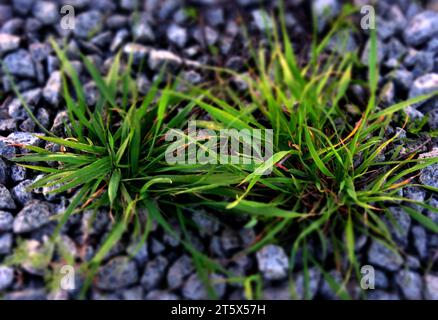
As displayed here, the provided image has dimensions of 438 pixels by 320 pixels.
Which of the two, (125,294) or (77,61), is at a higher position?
(77,61)

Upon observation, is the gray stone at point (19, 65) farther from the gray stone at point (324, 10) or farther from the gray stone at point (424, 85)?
the gray stone at point (424, 85)

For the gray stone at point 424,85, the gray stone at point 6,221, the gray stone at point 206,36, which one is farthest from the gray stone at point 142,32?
the gray stone at point 424,85

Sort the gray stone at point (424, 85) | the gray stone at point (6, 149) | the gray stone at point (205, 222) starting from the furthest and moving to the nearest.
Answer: the gray stone at point (424, 85)
the gray stone at point (6, 149)
the gray stone at point (205, 222)

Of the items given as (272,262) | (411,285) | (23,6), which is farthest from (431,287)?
(23,6)

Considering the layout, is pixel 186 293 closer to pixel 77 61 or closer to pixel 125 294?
pixel 125 294

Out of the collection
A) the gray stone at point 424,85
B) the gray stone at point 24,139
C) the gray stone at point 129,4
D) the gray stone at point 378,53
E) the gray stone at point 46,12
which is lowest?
the gray stone at point 24,139
